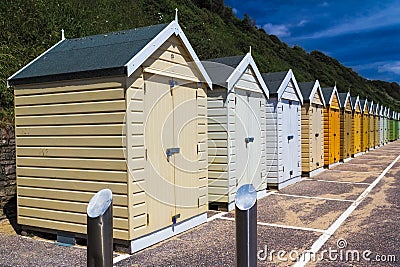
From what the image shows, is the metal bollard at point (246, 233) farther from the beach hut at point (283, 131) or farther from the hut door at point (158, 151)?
the beach hut at point (283, 131)

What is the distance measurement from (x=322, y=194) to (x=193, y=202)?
426 cm

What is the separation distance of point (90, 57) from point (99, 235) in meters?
3.46

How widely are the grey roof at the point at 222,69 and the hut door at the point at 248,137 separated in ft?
1.48

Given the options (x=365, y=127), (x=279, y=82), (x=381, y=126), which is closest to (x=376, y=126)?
(x=381, y=126)

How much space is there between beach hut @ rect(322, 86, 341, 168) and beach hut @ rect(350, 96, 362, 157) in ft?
11.1

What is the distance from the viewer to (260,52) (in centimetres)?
3703

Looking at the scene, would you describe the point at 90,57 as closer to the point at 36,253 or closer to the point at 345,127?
the point at 36,253

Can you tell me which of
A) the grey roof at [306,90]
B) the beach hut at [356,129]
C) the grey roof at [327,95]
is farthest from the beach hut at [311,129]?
the beach hut at [356,129]

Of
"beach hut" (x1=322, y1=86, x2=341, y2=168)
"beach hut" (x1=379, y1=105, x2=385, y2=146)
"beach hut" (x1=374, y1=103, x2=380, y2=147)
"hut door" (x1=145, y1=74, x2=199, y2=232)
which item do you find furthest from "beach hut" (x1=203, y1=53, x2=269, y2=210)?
"beach hut" (x1=379, y1=105, x2=385, y2=146)

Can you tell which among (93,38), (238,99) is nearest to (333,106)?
(238,99)

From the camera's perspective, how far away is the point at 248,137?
28.2ft

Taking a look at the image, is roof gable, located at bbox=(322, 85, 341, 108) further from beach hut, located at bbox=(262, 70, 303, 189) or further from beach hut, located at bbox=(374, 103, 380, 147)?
beach hut, located at bbox=(374, 103, 380, 147)

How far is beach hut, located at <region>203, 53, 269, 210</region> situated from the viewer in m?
7.84

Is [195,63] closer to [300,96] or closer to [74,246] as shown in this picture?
[74,246]
